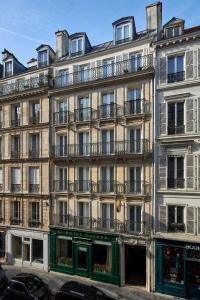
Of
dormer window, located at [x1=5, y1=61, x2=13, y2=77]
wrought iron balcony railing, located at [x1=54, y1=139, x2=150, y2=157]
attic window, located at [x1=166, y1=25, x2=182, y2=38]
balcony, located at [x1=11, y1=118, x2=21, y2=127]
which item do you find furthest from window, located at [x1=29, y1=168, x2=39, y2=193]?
attic window, located at [x1=166, y1=25, x2=182, y2=38]

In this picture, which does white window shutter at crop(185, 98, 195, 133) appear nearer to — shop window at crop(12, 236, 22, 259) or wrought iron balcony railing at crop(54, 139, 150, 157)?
wrought iron balcony railing at crop(54, 139, 150, 157)

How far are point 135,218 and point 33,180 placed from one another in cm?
972

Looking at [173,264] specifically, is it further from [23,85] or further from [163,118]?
[23,85]

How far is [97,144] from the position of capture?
22.0 metres

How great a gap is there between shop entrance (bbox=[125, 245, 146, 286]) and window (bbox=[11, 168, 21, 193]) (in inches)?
437

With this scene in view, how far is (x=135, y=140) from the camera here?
20.9m

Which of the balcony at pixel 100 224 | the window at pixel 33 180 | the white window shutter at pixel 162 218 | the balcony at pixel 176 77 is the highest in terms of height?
the balcony at pixel 176 77

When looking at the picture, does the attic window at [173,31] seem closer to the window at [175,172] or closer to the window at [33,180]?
the window at [175,172]

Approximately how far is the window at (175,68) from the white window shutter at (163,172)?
18.0 ft

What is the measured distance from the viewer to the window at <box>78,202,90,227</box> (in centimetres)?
2234

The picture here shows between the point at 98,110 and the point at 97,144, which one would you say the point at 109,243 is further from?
the point at 98,110

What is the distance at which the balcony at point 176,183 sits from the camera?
1909 centimetres

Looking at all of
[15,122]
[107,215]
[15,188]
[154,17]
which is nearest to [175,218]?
[107,215]

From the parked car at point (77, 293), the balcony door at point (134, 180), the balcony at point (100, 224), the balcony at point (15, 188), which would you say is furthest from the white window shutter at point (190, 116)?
the balcony at point (15, 188)
